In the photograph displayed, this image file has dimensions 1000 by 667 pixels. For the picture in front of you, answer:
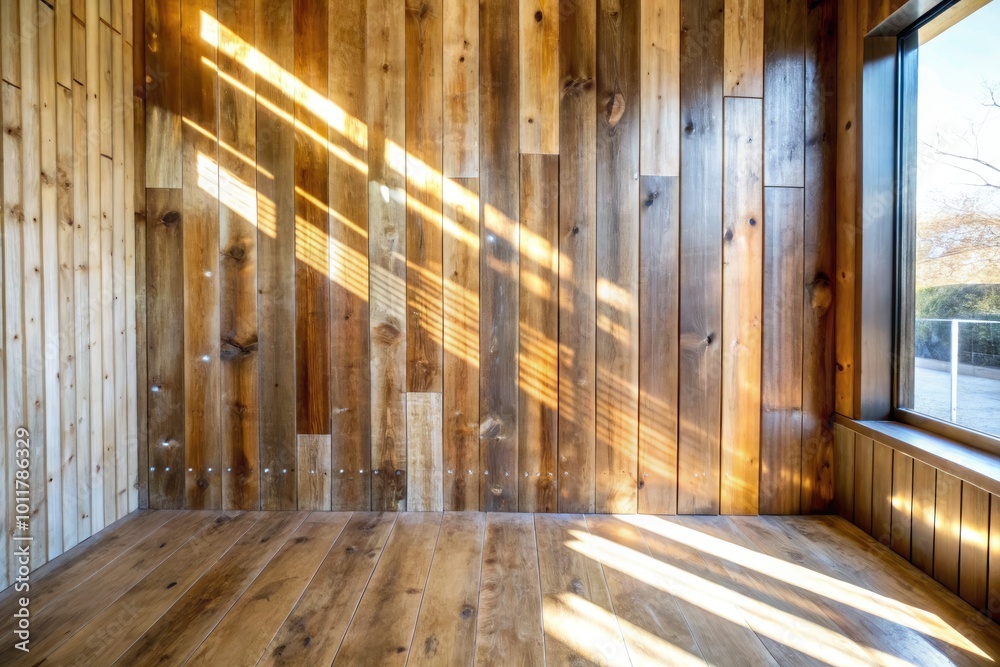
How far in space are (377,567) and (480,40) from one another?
2.09 m

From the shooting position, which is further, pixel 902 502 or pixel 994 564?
pixel 902 502

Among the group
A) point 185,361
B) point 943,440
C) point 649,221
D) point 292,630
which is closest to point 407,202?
point 649,221

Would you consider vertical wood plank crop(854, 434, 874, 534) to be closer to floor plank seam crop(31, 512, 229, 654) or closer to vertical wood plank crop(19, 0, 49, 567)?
floor plank seam crop(31, 512, 229, 654)

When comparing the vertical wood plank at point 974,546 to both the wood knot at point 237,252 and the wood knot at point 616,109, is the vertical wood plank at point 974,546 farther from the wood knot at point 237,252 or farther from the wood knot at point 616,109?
the wood knot at point 237,252

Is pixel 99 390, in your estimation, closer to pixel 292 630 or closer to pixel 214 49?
pixel 292 630

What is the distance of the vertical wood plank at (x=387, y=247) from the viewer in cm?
208

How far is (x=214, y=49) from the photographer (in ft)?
6.88

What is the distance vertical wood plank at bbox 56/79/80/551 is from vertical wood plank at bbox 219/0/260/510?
0.48 meters

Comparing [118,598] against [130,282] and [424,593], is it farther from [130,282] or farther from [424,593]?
[130,282]

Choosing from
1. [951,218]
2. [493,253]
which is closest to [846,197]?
[951,218]

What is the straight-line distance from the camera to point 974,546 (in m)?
1.49

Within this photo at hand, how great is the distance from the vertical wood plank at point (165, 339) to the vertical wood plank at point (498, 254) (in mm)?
1309

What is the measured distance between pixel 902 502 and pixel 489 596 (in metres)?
1.52

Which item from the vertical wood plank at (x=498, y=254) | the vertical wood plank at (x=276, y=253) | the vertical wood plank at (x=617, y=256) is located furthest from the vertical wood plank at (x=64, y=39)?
the vertical wood plank at (x=617, y=256)
